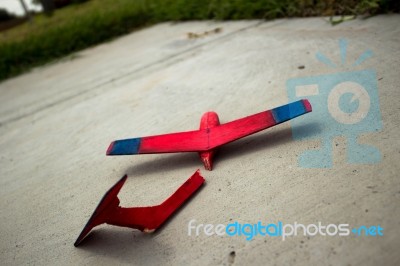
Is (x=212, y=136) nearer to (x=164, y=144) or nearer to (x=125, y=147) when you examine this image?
(x=164, y=144)

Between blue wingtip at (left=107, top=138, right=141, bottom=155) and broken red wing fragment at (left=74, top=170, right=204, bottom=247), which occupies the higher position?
blue wingtip at (left=107, top=138, right=141, bottom=155)

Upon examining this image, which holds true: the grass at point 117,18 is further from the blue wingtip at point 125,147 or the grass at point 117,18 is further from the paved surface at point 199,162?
the blue wingtip at point 125,147

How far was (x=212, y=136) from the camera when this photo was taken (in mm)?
1704

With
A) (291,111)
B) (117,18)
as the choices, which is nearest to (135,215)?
(291,111)

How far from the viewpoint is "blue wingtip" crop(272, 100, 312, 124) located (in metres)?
1.60

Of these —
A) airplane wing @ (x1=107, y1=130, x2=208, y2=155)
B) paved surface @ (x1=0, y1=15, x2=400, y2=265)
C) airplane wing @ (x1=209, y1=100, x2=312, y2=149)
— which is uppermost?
airplane wing @ (x1=209, y1=100, x2=312, y2=149)

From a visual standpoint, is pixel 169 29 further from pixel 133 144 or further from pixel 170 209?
pixel 170 209

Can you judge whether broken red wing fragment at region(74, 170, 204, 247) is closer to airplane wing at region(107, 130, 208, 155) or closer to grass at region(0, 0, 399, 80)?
airplane wing at region(107, 130, 208, 155)

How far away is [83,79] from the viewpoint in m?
3.21

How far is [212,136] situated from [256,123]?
24cm

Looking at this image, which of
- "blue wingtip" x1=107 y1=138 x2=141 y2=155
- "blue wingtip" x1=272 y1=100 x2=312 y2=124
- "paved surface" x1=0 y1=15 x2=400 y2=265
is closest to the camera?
"paved surface" x1=0 y1=15 x2=400 y2=265

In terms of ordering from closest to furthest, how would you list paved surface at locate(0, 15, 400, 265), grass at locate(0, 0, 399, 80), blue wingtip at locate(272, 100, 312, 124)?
paved surface at locate(0, 15, 400, 265) → blue wingtip at locate(272, 100, 312, 124) → grass at locate(0, 0, 399, 80)

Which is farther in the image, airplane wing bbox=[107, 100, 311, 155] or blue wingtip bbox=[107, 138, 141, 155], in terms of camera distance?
blue wingtip bbox=[107, 138, 141, 155]

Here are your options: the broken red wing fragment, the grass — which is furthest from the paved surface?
the grass
